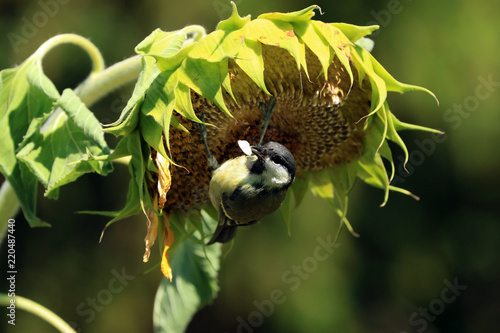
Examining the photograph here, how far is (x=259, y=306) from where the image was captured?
226 cm

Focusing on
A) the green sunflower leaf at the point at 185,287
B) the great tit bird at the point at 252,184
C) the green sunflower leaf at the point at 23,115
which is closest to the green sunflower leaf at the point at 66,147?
the green sunflower leaf at the point at 23,115

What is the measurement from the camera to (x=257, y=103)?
37.5 inches

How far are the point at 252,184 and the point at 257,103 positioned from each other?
117mm

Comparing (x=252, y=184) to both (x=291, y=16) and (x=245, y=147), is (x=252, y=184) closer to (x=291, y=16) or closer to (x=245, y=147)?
(x=245, y=147)

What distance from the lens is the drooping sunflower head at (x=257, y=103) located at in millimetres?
865

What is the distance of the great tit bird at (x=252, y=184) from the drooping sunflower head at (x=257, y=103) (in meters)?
0.05

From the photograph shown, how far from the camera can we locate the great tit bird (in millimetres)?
928

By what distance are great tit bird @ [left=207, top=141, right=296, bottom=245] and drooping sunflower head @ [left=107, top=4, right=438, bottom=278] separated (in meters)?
0.05

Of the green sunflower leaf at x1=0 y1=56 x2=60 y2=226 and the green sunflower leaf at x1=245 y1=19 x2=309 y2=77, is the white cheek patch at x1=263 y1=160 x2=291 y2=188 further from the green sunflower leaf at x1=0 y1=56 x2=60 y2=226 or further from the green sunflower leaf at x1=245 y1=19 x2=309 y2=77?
the green sunflower leaf at x1=0 y1=56 x2=60 y2=226

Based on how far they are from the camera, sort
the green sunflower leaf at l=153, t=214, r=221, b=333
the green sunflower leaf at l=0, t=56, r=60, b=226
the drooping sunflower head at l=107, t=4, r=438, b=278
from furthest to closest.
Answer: the green sunflower leaf at l=153, t=214, r=221, b=333
the green sunflower leaf at l=0, t=56, r=60, b=226
the drooping sunflower head at l=107, t=4, r=438, b=278

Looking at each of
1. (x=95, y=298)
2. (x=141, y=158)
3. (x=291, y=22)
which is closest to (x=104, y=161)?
(x=141, y=158)

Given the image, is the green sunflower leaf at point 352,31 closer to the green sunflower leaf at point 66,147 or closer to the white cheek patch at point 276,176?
the white cheek patch at point 276,176

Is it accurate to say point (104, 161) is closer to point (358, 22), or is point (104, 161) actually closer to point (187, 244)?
point (187, 244)

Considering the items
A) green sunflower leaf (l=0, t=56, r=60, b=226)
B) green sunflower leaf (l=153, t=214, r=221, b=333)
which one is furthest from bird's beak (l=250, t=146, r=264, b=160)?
green sunflower leaf (l=153, t=214, r=221, b=333)
